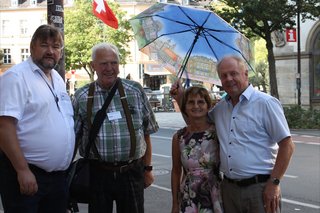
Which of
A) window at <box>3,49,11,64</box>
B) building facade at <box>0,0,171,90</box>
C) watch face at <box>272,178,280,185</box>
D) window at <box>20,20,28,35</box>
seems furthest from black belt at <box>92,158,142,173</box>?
window at <box>20,20,28,35</box>

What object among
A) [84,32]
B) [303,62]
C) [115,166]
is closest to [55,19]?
[115,166]

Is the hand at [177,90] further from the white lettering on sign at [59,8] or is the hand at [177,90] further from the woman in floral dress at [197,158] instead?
the white lettering on sign at [59,8]

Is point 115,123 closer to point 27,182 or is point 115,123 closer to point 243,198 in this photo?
point 27,182

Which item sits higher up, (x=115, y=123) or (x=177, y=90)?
(x=177, y=90)

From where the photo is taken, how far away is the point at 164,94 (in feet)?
125

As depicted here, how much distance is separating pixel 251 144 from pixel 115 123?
1131mm

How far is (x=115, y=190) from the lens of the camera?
→ 424 centimetres

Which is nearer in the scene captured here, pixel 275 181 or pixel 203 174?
pixel 275 181

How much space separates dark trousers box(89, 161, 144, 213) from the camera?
4203 millimetres

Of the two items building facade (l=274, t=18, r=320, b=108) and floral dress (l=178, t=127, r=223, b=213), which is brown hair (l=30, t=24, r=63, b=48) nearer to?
floral dress (l=178, t=127, r=223, b=213)

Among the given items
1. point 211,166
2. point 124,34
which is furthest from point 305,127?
point 124,34

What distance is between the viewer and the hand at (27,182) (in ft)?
11.5

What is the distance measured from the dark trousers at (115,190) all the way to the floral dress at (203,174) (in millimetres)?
499

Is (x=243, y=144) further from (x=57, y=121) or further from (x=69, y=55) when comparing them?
(x=69, y=55)
